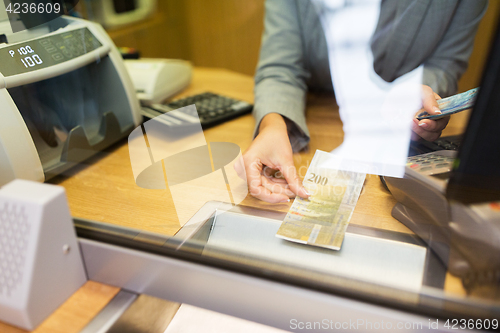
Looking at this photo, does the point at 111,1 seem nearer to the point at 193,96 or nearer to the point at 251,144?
the point at 193,96

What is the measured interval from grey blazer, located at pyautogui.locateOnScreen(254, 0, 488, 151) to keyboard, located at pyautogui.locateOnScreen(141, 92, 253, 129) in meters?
0.06

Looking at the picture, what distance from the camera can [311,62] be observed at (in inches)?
30.0

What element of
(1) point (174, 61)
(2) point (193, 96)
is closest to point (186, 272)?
(2) point (193, 96)

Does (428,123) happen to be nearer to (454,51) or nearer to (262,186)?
(454,51)

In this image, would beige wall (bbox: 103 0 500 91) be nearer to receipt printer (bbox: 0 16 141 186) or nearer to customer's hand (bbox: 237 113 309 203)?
receipt printer (bbox: 0 16 141 186)

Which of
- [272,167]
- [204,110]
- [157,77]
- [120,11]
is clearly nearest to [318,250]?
[272,167]

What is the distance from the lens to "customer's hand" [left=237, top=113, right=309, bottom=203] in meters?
0.51

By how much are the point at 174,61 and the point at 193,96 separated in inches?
6.3

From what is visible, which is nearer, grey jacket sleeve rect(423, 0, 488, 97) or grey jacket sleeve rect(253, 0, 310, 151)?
grey jacket sleeve rect(423, 0, 488, 97)

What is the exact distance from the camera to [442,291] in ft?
1.05

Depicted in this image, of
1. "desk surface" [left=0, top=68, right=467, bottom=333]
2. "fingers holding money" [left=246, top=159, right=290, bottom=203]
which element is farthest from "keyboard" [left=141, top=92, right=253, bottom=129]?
"fingers holding money" [left=246, top=159, right=290, bottom=203]

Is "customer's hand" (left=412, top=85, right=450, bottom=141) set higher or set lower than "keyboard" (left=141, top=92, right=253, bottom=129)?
higher

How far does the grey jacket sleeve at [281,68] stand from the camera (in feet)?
2.30

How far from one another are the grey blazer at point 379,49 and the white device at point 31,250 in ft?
1.21
